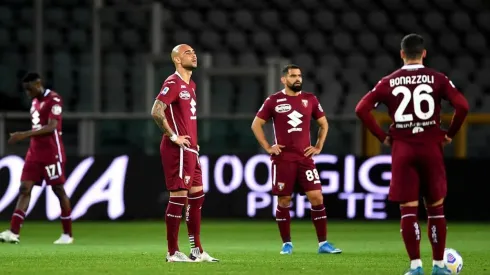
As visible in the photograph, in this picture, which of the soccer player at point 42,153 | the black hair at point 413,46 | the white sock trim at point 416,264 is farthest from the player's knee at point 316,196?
the black hair at point 413,46

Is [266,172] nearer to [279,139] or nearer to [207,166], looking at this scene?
[207,166]

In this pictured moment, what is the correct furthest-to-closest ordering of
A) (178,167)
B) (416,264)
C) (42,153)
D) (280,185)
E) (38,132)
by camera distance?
(42,153) < (38,132) < (280,185) < (178,167) < (416,264)

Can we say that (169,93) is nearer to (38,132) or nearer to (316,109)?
(316,109)

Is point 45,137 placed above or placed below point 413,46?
below

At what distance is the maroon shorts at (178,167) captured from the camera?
9477 mm

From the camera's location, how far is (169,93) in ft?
31.0

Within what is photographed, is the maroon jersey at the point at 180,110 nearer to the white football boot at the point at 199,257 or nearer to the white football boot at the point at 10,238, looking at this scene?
the white football boot at the point at 199,257

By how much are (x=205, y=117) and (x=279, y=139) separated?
494 centimetres

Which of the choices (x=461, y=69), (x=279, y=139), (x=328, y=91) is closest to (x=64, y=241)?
(x=279, y=139)

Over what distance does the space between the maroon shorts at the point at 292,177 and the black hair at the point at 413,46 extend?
129 inches

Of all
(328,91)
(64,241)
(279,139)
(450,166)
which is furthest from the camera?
(328,91)

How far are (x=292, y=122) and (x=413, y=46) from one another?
10.8 feet

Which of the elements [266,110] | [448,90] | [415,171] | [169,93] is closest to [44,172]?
[266,110]

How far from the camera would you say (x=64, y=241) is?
12.5m
